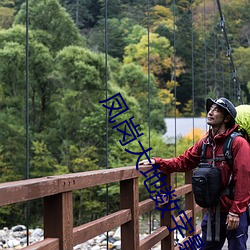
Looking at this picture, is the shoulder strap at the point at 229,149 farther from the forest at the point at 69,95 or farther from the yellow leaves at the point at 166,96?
the yellow leaves at the point at 166,96

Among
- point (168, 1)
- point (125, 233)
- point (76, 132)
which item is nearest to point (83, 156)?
point (76, 132)

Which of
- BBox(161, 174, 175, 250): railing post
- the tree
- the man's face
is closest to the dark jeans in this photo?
the man's face

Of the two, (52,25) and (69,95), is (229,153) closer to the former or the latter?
(69,95)

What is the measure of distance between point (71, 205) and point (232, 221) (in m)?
0.60

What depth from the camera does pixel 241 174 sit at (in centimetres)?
195

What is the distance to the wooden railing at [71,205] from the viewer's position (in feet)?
4.51

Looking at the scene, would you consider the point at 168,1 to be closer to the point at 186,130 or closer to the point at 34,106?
the point at 186,130

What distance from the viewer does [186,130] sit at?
19.4 metres

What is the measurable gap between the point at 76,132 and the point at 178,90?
5.88 m

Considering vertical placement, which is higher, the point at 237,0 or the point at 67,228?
the point at 237,0

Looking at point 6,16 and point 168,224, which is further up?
point 6,16

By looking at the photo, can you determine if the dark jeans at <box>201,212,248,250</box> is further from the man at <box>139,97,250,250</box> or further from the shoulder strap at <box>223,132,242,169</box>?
the shoulder strap at <box>223,132,242,169</box>

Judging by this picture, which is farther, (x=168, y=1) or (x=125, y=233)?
(x=168, y=1)

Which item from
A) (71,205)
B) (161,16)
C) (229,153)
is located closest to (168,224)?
(229,153)
